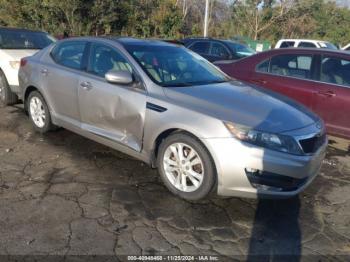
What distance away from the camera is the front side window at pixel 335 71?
234 inches

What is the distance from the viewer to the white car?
7.15 m

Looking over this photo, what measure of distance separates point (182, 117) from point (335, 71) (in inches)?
127

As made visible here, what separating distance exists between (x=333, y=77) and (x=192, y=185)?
3.25m

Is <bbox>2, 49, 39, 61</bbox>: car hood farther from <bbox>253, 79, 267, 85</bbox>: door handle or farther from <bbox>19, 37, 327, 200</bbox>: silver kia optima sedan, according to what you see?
<bbox>253, 79, 267, 85</bbox>: door handle

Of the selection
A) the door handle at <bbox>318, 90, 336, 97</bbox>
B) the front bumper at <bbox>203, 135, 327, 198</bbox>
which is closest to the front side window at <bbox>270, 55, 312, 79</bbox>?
the door handle at <bbox>318, 90, 336, 97</bbox>

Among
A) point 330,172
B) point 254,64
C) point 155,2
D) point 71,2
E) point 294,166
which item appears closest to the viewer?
point 294,166

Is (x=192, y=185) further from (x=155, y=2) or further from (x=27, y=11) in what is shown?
(x=155, y=2)

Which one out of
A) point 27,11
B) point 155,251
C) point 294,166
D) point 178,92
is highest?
point 27,11

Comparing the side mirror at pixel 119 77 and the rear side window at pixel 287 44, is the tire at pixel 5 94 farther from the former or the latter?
the rear side window at pixel 287 44

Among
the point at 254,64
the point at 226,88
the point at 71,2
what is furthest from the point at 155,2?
the point at 226,88

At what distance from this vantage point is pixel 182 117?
12.9 ft

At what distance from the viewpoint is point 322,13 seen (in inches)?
1703

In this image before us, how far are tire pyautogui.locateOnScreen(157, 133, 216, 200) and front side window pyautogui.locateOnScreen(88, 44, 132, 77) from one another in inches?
43.2

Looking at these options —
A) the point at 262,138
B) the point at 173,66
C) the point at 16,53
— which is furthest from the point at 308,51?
the point at 16,53
